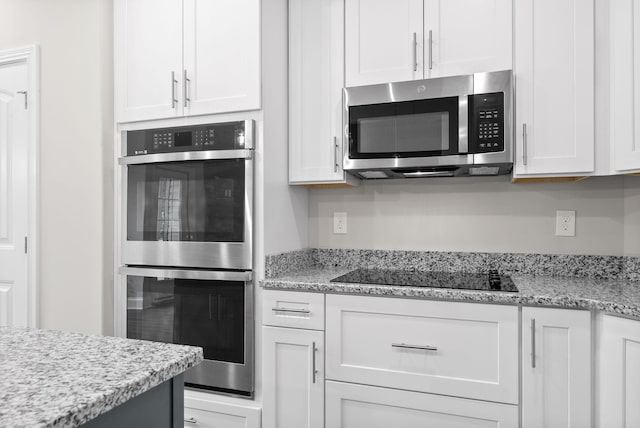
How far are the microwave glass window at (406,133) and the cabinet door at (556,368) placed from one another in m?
0.83

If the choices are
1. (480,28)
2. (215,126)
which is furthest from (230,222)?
(480,28)

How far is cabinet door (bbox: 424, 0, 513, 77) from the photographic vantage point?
79.5 inches

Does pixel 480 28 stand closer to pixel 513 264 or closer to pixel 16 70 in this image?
pixel 513 264

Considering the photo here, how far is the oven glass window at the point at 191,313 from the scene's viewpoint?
84.8 inches

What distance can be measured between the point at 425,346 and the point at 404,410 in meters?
0.28

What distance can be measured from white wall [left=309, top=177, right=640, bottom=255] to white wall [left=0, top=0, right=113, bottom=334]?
1.19m

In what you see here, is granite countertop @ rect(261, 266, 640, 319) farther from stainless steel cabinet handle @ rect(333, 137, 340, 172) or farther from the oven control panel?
the oven control panel

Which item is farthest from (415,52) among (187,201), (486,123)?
(187,201)

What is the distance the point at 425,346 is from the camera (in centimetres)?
185

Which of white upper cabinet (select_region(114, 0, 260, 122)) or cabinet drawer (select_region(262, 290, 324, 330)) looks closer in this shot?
cabinet drawer (select_region(262, 290, 324, 330))

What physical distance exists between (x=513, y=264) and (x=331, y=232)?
0.99 meters

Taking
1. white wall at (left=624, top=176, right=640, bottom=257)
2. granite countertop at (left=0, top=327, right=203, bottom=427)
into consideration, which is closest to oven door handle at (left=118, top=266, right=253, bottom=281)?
granite countertop at (left=0, top=327, right=203, bottom=427)

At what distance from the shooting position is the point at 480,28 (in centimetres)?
205

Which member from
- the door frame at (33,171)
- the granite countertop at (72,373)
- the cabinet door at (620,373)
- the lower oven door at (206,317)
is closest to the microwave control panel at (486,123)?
Answer: the cabinet door at (620,373)
